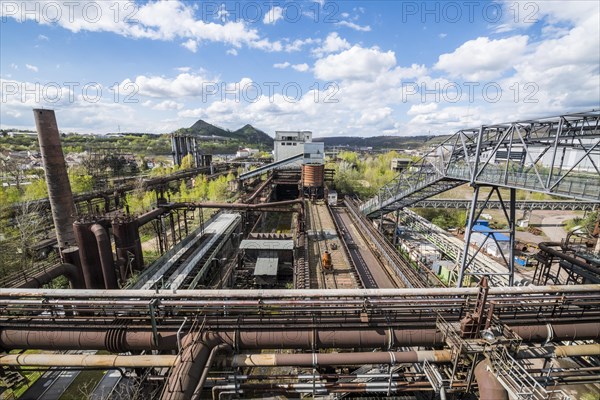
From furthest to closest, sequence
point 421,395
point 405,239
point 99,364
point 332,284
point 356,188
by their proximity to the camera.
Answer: point 356,188 < point 405,239 < point 332,284 < point 421,395 < point 99,364

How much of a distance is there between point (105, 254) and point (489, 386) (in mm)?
16004

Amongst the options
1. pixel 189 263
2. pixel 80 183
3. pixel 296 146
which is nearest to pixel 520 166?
pixel 189 263

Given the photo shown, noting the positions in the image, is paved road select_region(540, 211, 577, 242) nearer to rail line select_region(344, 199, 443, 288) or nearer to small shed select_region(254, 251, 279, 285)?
rail line select_region(344, 199, 443, 288)

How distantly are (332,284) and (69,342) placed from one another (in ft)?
39.8

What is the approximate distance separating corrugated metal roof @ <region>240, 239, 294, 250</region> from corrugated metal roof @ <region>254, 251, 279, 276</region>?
56 centimetres

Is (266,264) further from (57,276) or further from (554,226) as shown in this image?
(554,226)

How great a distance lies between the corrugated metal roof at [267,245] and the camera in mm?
19266

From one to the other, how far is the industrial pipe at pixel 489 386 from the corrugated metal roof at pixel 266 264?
13.5m

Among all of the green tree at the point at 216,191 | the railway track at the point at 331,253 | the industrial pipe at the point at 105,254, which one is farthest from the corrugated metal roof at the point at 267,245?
the green tree at the point at 216,191

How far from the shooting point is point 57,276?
1236 cm

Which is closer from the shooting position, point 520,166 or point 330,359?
point 330,359

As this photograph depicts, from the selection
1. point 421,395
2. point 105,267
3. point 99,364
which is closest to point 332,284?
point 421,395

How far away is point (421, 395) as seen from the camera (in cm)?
763

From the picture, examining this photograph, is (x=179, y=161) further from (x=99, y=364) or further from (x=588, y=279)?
(x=588, y=279)
